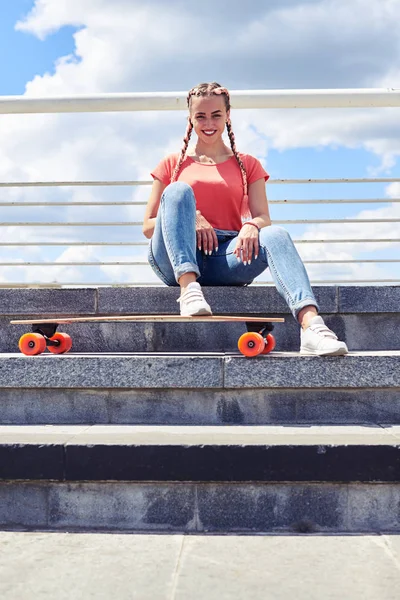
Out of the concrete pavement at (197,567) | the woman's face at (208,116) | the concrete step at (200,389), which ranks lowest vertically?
the concrete pavement at (197,567)

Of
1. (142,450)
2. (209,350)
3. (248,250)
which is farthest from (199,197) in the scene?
(142,450)

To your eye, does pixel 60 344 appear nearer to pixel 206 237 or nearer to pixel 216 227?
pixel 206 237

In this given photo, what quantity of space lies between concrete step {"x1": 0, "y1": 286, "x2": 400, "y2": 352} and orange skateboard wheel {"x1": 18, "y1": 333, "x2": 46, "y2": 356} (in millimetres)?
404

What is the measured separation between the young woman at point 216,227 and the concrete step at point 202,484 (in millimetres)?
570

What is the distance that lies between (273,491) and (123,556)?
1.79 feet

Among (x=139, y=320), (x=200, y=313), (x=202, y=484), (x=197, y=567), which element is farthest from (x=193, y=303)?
(x=197, y=567)

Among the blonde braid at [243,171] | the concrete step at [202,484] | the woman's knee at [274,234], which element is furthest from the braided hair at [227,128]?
the concrete step at [202,484]

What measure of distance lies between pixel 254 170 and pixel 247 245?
2.36ft

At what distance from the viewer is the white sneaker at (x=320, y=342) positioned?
2.46 m

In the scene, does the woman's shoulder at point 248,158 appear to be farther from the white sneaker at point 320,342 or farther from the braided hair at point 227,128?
the white sneaker at point 320,342

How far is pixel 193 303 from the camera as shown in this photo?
2.70 metres

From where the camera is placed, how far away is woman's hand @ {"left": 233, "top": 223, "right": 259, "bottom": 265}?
301 centimetres

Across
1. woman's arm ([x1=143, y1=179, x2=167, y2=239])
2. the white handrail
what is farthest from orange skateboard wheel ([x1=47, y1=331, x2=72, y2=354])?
the white handrail

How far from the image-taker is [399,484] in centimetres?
205
